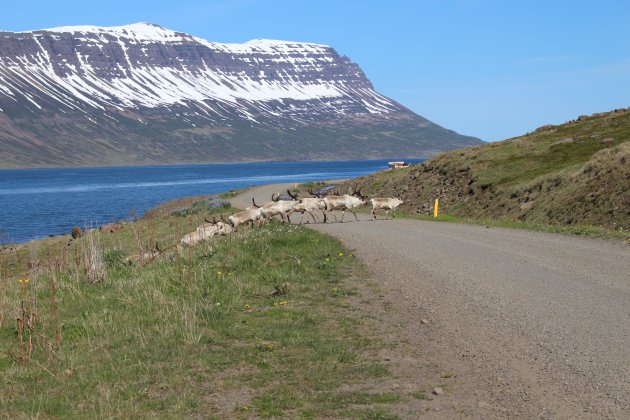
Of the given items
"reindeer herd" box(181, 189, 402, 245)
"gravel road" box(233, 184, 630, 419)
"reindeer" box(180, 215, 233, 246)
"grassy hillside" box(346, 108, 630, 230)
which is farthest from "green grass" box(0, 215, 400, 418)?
"grassy hillside" box(346, 108, 630, 230)

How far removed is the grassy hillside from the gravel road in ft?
44.6

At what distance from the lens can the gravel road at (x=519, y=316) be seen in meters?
9.54

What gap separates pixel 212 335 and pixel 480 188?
42.0m

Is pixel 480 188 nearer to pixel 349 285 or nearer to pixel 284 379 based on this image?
pixel 349 285

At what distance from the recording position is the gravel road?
31.3ft

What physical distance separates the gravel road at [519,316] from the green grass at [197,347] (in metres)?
1.18

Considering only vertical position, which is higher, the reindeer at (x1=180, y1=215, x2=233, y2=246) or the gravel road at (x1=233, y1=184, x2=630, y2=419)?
the gravel road at (x1=233, y1=184, x2=630, y2=419)

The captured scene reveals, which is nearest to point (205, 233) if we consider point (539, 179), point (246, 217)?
point (246, 217)

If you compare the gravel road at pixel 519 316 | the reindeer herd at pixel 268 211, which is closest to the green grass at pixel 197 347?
the gravel road at pixel 519 316

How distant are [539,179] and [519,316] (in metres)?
34.4

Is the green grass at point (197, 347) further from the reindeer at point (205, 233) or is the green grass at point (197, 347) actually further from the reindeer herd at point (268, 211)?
the reindeer herd at point (268, 211)

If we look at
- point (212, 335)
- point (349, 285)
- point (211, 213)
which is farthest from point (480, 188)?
point (212, 335)

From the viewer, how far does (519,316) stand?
1396 cm

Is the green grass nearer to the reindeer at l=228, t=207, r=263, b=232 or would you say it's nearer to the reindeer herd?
the reindeer herd
